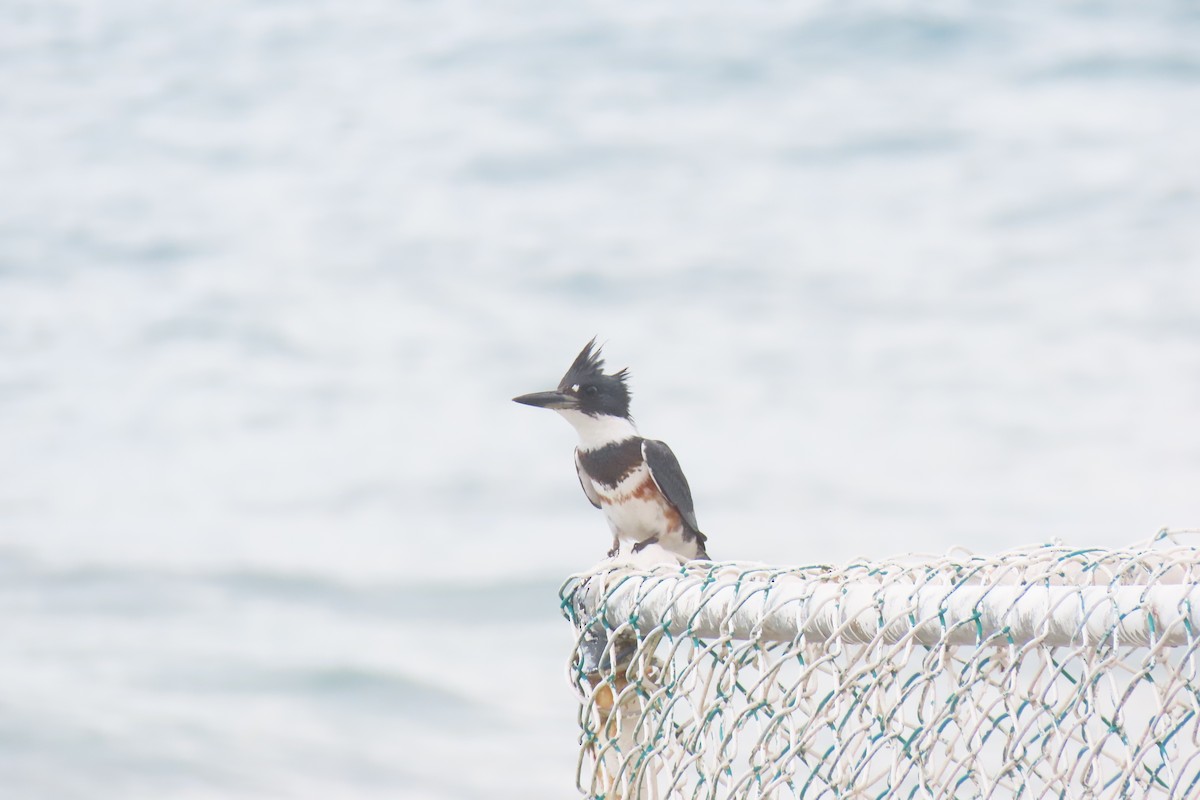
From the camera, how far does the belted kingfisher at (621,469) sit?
10.9 feet

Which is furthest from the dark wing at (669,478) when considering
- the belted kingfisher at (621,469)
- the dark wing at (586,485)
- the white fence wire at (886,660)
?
the white fence wire at (886,660)

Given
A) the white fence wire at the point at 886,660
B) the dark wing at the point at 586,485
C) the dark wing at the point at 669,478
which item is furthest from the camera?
the dark wing at the point at 586,485

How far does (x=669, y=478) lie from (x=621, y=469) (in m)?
0.12

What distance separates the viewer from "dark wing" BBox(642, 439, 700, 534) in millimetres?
3309

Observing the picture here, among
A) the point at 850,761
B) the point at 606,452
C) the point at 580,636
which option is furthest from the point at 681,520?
the point at 850,761

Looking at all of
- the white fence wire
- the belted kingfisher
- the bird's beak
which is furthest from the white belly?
the white fence wire

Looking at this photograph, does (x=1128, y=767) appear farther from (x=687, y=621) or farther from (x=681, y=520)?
(x=681, y=520)

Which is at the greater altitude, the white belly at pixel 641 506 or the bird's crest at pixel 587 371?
the bird's crest at pixel 587 371

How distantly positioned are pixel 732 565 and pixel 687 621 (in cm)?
12

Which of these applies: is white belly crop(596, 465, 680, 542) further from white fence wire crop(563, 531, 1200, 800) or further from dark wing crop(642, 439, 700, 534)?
white fence wire crop(563, 531, 1200, 800)

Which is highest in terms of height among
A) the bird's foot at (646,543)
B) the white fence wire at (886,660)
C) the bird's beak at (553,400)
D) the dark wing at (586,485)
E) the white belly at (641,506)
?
the bird's beak at (553,400)

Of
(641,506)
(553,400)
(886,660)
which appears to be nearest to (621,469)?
(641,506)

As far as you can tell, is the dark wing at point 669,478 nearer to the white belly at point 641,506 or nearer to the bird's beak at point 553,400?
the white belly at point 641,506

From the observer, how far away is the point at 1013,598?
1.56 meters
